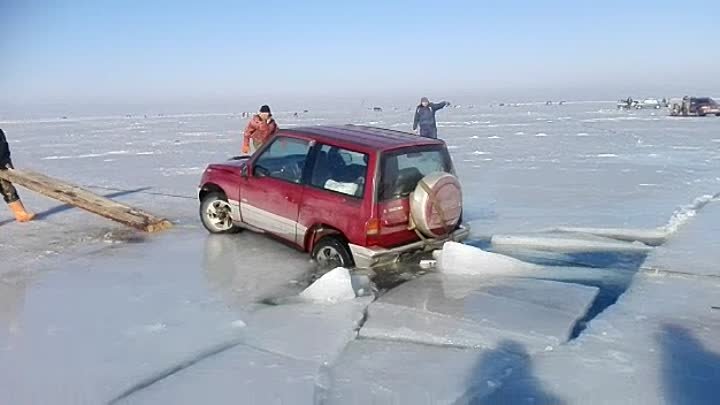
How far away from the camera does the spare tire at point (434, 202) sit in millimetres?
6770

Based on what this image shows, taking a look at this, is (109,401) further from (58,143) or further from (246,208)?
(58,143)

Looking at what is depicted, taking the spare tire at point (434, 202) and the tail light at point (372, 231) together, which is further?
the spare tire at point (434, 202)

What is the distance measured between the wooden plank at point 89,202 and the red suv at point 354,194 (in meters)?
1.92

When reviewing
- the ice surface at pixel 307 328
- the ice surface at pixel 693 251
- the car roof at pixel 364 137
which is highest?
the car roof at pixel 364 137

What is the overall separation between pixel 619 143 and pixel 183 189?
55.1ft

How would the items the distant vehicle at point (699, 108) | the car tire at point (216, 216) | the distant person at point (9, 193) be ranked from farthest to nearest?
the distant vehicle at point (699, 108)
the distant person at point (9, 193)
the car tire at point (216, 216)

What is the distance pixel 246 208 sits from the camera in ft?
26.3

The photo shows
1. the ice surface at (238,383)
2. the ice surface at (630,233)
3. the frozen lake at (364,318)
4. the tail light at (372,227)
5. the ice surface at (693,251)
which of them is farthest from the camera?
the ice surface at (630,233)

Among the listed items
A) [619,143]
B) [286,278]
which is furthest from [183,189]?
[619,143]

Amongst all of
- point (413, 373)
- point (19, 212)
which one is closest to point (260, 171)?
point (413, 373)

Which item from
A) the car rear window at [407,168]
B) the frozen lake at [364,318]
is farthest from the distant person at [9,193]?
the car rear window at [407,168]

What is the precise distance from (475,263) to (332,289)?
1.73 metres

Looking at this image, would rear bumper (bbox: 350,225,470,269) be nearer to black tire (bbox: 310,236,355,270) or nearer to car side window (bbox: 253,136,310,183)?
black tire (bbox: 310,236,355,270)

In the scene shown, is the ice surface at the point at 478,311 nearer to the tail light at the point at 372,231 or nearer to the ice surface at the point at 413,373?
the ice surface at the point at 413,373
